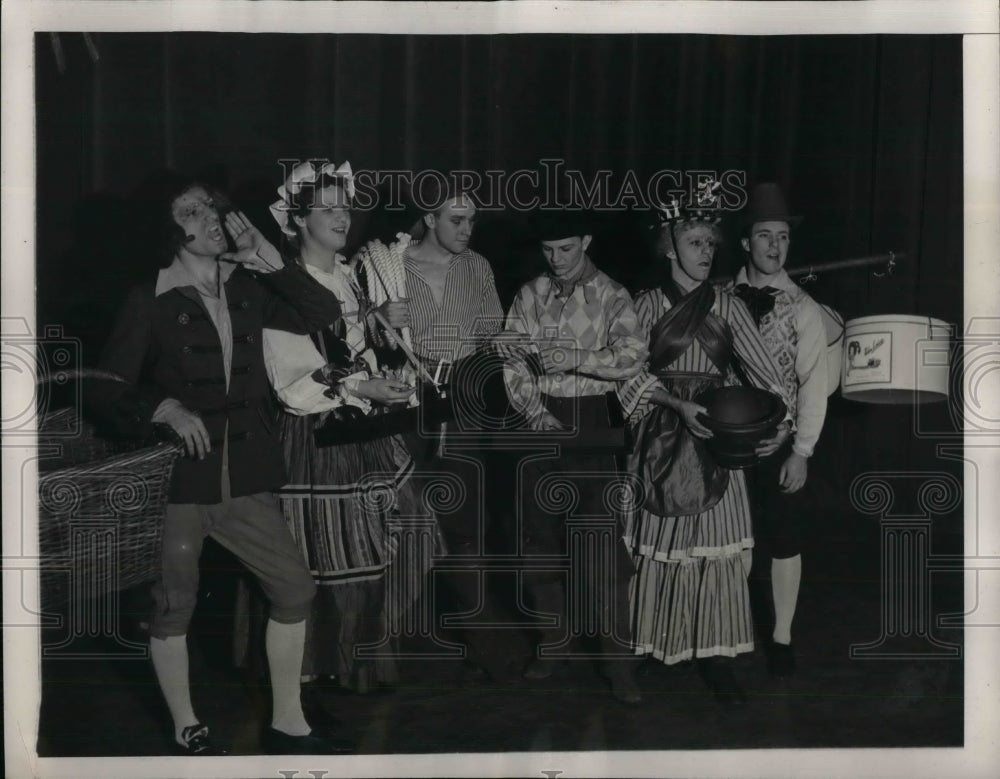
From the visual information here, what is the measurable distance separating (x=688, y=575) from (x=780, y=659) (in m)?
0.52

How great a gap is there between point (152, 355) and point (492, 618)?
1669 millimetres

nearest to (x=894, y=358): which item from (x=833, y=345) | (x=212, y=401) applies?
(x=833, y=345)

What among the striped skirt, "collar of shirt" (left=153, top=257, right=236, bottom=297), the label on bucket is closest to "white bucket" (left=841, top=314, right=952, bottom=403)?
the label on bucket

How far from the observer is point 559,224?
490 cm

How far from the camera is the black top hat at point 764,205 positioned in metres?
4.93

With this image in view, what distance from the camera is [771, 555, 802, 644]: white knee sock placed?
5.00 meters

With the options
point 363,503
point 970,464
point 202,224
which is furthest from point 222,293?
point 970,464

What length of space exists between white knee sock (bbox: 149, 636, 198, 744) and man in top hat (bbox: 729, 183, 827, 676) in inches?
91.2

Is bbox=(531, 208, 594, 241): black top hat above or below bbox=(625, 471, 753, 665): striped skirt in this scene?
above

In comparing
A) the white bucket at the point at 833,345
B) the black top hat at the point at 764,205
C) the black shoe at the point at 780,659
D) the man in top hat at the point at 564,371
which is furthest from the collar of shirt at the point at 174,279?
the black shoe at the point at 780,659

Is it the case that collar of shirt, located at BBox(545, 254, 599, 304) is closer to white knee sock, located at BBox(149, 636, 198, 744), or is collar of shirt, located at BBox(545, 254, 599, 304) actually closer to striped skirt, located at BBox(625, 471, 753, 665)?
striped skirt, located at BBox(625, 471, 753, 665)

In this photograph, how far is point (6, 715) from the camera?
4961 mm

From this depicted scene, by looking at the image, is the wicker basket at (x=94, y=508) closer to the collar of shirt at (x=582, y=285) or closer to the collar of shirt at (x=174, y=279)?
the collar of shirt at (x=174, y=279)

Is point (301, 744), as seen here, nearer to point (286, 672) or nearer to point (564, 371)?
point (286, 672)
